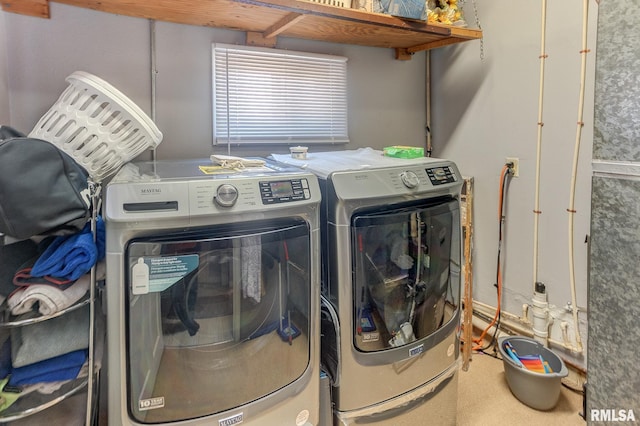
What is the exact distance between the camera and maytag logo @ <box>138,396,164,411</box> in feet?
3.86

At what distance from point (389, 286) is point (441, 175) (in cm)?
51

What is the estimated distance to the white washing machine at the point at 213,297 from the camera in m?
1.12

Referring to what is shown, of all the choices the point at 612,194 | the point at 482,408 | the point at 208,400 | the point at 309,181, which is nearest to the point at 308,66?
the point at 309,181

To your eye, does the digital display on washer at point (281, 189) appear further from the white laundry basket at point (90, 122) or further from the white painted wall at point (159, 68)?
the white painted wall at point (159, 68)

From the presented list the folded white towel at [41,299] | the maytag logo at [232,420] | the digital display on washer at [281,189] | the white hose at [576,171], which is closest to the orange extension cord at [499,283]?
the white hose at [576,171]

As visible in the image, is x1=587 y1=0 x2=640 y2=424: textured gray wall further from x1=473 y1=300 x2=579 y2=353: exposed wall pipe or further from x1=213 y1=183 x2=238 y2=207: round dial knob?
x1=213 y1=183 x2=238 y2=207: round dial knob

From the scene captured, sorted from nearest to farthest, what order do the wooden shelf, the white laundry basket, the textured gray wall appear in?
1. the textured gray wall
2. the white laundry basket
3. the wooden shelf

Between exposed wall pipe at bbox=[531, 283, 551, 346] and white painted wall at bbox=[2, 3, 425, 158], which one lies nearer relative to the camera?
white painted wall at bbox=[2, 3, 425, 158]

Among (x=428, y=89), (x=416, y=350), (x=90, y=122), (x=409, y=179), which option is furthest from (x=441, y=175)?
(x=428, y=89)

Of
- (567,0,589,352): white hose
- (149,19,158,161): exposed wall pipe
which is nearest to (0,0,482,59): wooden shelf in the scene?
(149,19,158,161): exposed wall pipe

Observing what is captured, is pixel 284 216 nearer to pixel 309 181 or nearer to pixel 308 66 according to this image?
pixel 309 181

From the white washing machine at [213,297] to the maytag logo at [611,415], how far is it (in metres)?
0.99

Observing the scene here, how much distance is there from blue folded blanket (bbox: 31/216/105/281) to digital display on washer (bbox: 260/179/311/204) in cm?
56

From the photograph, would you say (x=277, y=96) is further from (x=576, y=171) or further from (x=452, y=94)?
(x=576, y=171)
